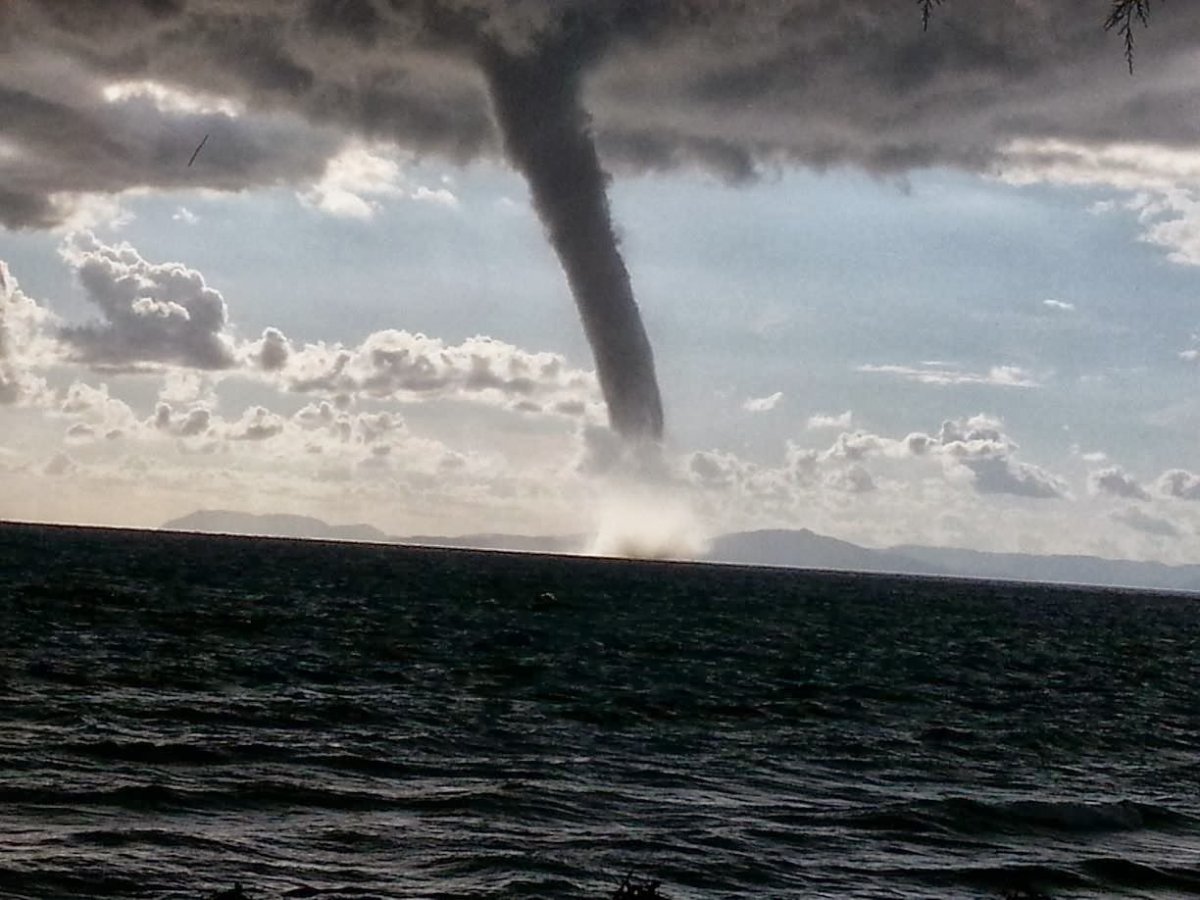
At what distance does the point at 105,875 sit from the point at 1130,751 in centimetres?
2974

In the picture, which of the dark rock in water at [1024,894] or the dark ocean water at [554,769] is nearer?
the dark rock in water at [1024,894]

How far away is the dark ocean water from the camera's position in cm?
2048

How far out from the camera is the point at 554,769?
28797 millimetres

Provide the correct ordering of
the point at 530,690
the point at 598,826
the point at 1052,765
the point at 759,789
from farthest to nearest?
the point at 530,690 < the point at 1052,765 < the point at 759,789 < the point at 598,826

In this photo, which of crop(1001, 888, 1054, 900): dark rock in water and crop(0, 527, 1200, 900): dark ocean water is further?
crop(0, 527, 1200, 900): dark ocean water

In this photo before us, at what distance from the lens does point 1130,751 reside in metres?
39.0

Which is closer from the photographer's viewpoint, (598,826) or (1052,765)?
(598,826)

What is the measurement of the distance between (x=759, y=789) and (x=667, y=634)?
2047 inches

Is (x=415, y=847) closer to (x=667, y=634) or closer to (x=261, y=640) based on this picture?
(x=261, y=640)

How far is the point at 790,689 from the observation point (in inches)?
1951

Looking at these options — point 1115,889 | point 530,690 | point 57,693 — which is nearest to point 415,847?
point 1115,889

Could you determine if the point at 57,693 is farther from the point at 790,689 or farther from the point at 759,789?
the point at 790,689

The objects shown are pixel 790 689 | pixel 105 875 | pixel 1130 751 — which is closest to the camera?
pixel 105 875

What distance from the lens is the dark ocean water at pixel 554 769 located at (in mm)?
20484
